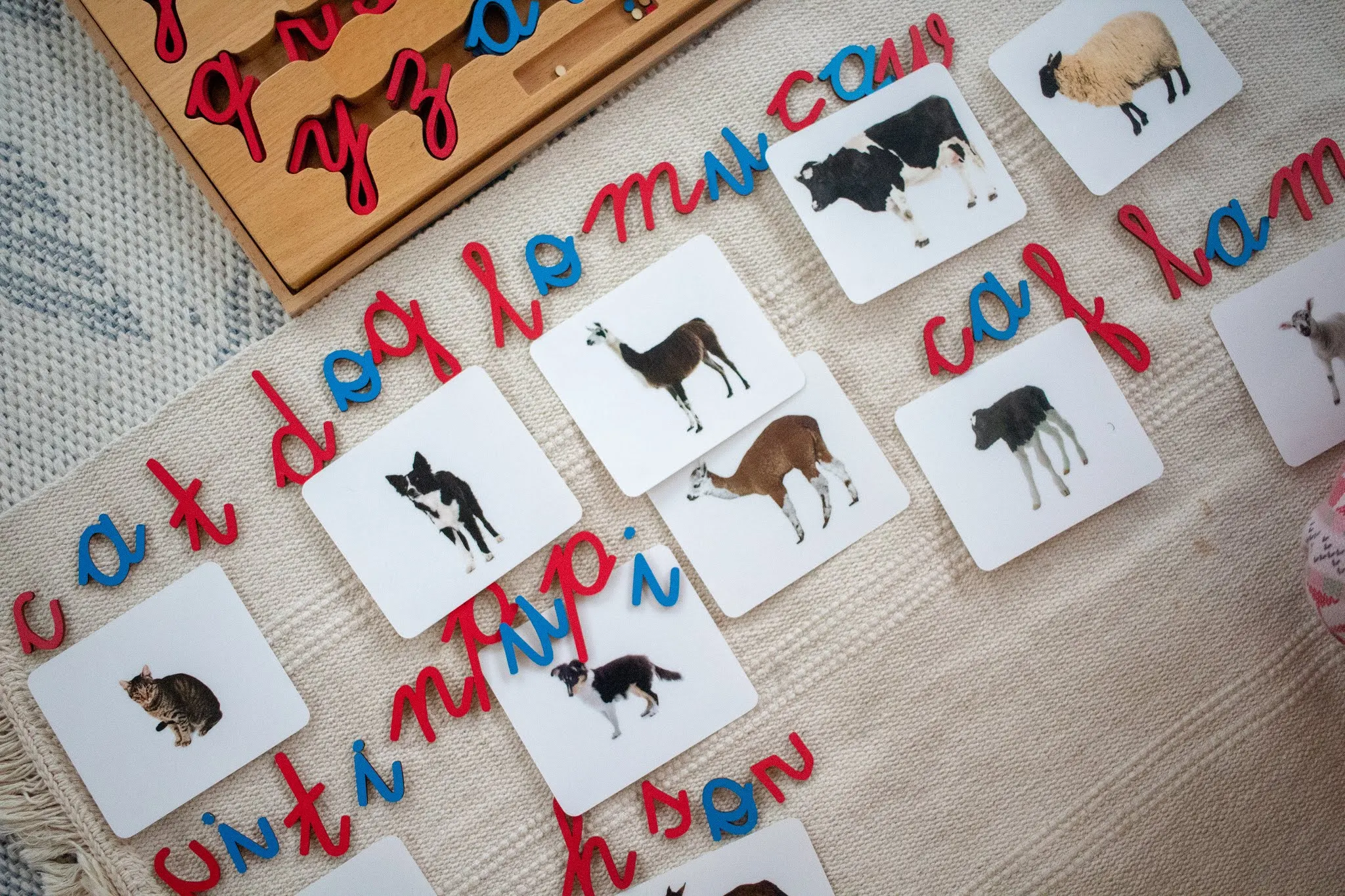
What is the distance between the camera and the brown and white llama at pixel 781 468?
2.23 ft

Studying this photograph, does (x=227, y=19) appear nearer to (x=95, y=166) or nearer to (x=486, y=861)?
(x=95, y=166)

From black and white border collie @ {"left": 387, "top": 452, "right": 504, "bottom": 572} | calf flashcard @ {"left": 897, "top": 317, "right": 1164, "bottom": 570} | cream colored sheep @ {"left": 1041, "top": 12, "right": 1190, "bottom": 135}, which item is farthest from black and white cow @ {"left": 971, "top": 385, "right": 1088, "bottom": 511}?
black and white border collie @ {"left": 387, "top": 452, "right": 504, "bottom": 572}

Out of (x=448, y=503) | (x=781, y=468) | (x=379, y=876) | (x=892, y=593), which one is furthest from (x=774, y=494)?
(x=379, y=876)

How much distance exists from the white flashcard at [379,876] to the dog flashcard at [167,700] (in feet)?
0.36

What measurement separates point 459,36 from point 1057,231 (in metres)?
0.50

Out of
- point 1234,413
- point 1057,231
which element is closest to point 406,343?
point 1057,231

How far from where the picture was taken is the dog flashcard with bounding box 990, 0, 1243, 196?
2.29 feet

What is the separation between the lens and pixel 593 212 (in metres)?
0.68

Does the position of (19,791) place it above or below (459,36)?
below

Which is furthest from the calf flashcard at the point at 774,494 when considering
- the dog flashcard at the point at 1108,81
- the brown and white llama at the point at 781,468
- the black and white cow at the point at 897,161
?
the dog flashcard at the point at 1108,81

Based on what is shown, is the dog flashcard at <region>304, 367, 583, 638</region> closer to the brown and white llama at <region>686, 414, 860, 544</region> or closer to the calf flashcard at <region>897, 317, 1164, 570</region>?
the brown and white llama at <region>686, 414, 860, 544</region>

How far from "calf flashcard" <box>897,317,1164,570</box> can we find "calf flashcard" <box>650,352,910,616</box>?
0.19 feet

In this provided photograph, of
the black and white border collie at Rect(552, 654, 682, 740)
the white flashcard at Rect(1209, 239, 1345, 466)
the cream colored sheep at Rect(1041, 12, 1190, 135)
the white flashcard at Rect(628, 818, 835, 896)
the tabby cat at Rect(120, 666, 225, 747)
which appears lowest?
the white flashcard at Rect(628, 818, 835, 896)

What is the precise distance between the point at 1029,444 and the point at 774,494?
0.21 meters
